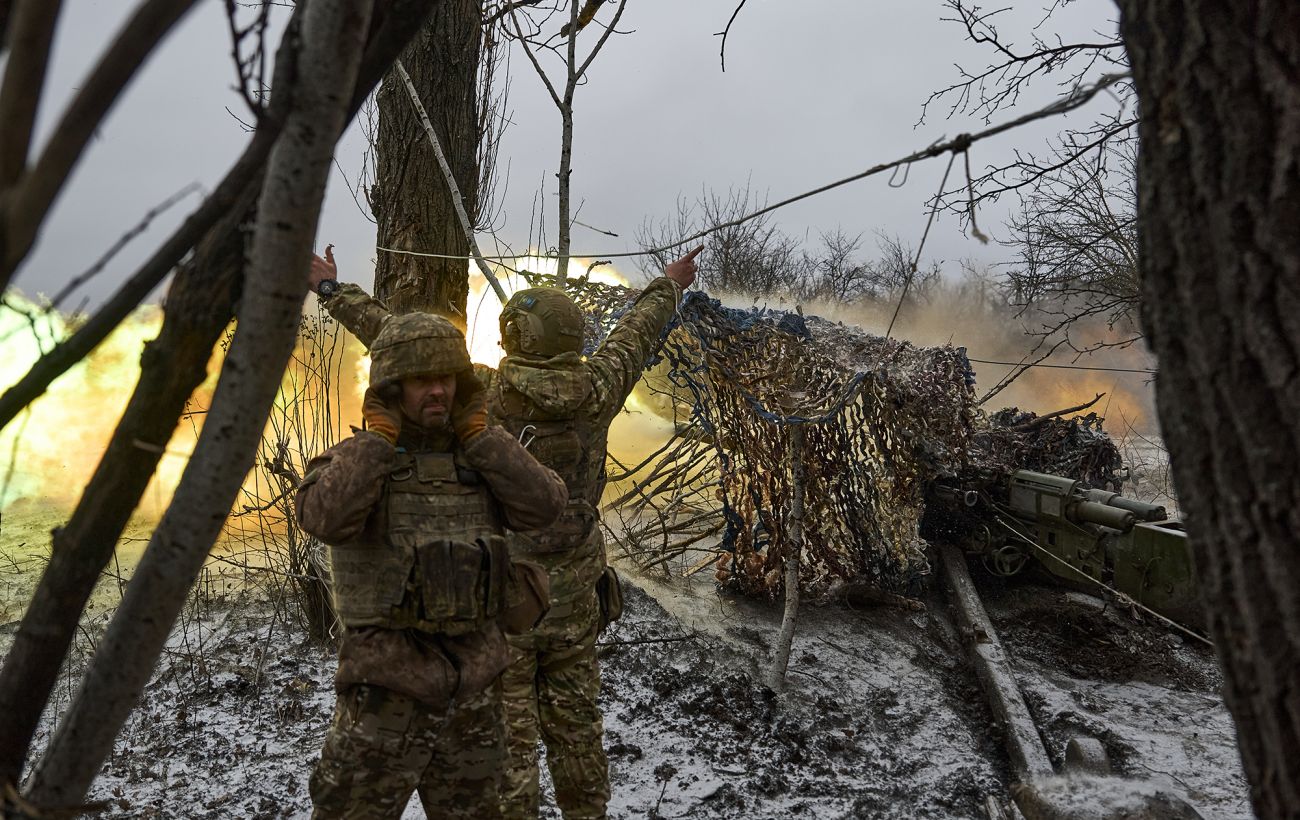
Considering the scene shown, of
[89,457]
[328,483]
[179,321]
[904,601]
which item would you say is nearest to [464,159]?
[328,483]

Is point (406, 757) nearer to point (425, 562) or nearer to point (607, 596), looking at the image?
point (425, 562)

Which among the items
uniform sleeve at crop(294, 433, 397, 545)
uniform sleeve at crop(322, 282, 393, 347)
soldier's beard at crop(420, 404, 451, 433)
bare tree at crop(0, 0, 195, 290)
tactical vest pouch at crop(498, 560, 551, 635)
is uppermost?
bare tree at crop(0, 0, 195, 290)

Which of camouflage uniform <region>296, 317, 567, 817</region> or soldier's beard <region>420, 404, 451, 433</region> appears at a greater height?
soldier's beard <region>420, 404, 451, 433</region>

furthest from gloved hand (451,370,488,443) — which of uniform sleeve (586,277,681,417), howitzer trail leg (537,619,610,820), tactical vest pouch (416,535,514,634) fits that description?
howitzer trail leg (537,619,610,820)

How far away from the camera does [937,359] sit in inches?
271

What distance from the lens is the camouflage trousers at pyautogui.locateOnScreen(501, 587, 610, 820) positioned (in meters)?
3.41

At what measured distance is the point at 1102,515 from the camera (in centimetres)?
620

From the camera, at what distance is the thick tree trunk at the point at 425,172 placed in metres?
4.54

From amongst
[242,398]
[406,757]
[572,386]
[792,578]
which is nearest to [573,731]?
[406,757]

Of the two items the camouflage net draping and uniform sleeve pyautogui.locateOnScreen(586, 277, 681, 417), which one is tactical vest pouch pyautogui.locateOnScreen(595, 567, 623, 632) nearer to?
uniform sleeve pyautogui.locateOnScreen(586, 277, 681, 417)

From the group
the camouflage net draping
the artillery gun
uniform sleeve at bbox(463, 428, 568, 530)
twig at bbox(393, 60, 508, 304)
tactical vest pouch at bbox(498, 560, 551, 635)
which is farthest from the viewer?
the artillery gun

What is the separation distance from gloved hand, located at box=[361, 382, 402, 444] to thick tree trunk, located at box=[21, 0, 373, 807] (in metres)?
1.43

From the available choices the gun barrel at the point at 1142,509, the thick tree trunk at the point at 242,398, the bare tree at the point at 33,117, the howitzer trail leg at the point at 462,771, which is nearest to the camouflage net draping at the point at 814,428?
the gun barrel at the point at 1142,509

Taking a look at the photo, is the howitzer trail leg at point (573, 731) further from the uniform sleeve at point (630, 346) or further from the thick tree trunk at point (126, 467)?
the thick tree trunk at point (126, 467)
